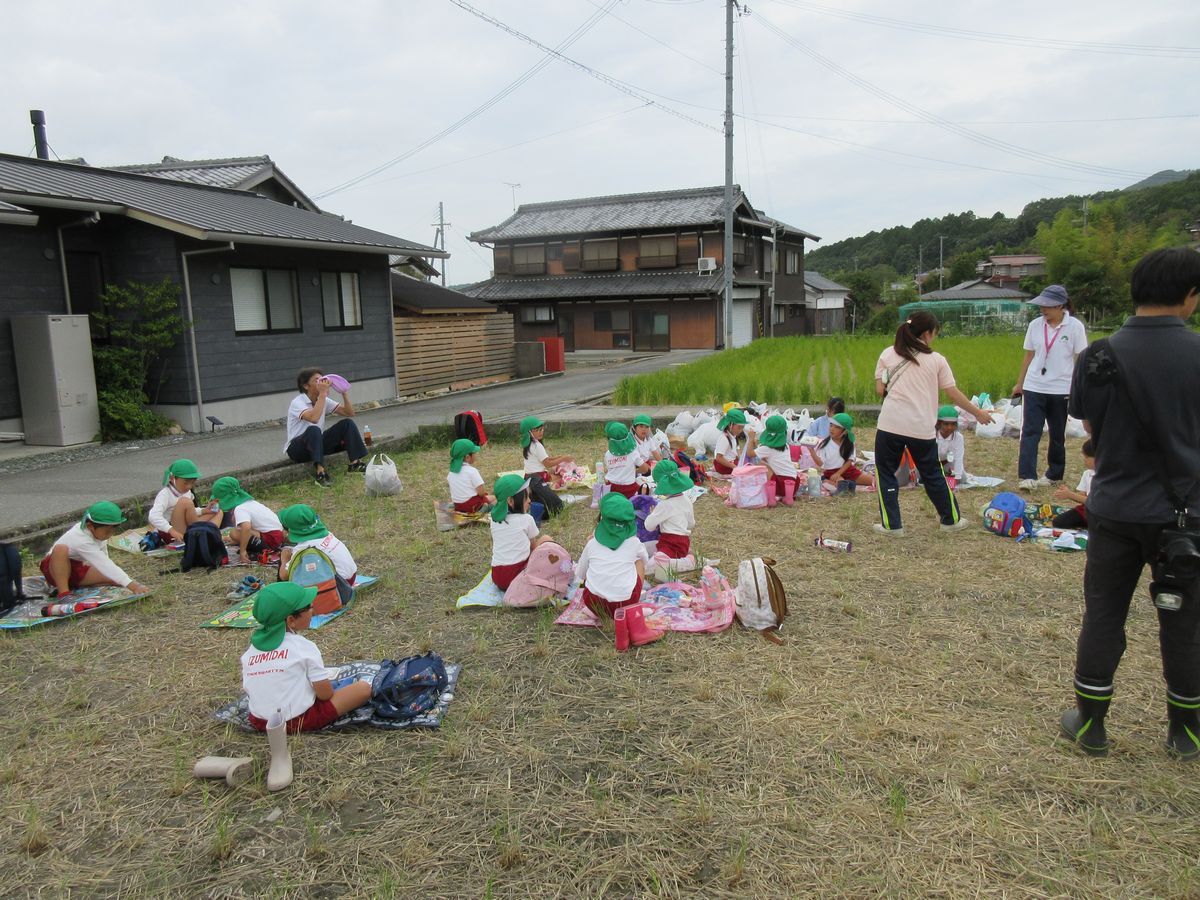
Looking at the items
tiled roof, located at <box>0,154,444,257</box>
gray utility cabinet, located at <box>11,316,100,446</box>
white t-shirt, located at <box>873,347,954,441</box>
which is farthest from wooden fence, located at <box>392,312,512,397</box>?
white t-shirt, located at <box>873,347,954,441</box>

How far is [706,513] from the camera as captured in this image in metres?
6.41

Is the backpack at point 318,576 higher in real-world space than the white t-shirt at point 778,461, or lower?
lower

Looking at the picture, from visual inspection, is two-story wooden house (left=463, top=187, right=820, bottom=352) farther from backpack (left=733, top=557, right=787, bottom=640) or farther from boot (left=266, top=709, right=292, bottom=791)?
boot (left=266, top=709, right=292, bottom=791)

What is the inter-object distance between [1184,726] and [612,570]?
2327 mm

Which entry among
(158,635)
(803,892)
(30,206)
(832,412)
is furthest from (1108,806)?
(30,206)

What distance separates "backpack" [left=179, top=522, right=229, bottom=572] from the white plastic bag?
1.99 meters

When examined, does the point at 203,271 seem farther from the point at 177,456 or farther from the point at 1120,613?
the point at 1120,613

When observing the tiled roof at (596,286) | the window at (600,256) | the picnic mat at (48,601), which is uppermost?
the window at (600,256)

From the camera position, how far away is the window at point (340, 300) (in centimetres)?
1404

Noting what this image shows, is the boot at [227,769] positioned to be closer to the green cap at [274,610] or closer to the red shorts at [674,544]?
the green cap at [274,610]

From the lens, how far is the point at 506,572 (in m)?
4.57

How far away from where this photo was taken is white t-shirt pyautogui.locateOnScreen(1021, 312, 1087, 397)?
6.18 m

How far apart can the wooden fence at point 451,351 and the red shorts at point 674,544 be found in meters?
12.0

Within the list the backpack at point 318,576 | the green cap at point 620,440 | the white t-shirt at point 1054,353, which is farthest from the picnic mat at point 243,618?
the white t-shirt at point 1054,353
